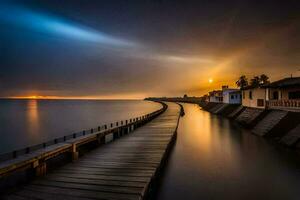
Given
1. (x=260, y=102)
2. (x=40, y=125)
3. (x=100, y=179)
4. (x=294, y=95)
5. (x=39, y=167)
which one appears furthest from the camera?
(x=40, y=125)

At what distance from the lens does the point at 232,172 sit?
41.5 ft

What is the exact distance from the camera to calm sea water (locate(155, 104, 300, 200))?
9.89m

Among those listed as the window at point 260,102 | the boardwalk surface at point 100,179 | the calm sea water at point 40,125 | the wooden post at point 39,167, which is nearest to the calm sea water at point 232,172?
the boardwalk surface at point 100,179

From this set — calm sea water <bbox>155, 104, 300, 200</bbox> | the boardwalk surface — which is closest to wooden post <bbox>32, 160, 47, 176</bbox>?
the boardwalk surface

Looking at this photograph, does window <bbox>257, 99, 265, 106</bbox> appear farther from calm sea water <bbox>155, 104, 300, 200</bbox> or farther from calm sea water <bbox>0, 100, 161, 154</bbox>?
calm sea water <bbox>0, 100, 161, 154</bbox>

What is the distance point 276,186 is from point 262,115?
57.7 feet

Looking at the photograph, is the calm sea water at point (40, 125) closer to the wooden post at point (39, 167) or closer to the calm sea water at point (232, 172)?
the wooden post at point (39, 167)

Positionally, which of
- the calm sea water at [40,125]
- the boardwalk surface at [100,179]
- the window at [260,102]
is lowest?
the calm sea water at [40,125]

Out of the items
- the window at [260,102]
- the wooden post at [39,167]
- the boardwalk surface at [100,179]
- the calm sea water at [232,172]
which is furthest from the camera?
the window at [260,102]

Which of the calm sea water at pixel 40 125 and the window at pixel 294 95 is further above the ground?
the window at pixel 294 95

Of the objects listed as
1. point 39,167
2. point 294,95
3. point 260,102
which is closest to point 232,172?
point 39,167

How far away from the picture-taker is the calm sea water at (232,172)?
389 inches

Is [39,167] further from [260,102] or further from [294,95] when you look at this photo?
[260,102]

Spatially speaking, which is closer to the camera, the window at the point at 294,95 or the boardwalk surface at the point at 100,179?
the boardwalk surface at the point at 100,179
